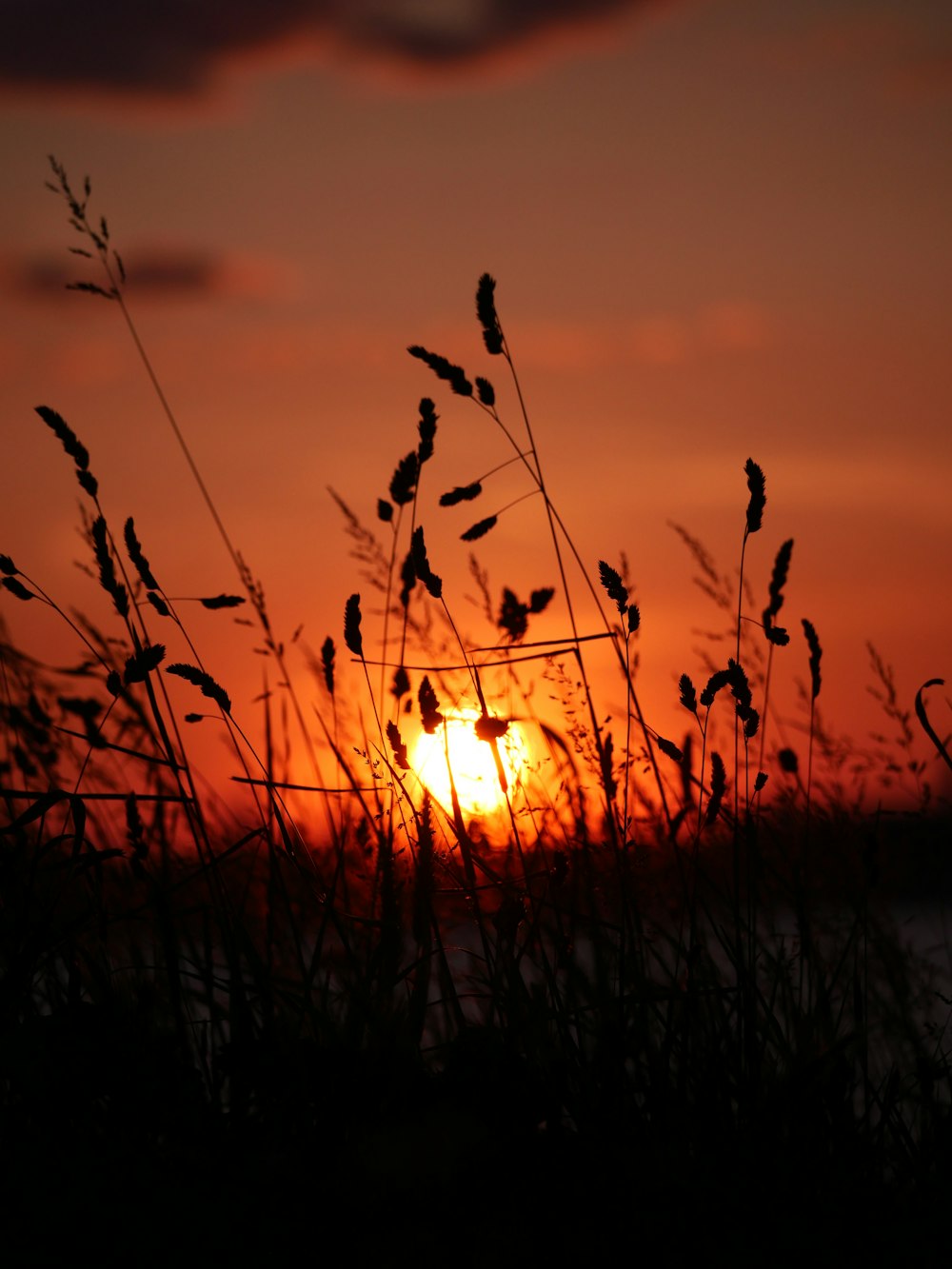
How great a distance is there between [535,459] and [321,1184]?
1.20m

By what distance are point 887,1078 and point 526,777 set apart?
0.74 m

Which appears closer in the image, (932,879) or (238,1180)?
(238,1180)

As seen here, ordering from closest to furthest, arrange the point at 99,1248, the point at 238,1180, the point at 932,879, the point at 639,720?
the point at 99,1248 < the point at 238,1180 < the point at 639,720 < the point at 932,879

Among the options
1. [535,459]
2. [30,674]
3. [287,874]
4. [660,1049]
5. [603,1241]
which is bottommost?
[603,1241]

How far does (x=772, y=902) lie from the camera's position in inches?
103

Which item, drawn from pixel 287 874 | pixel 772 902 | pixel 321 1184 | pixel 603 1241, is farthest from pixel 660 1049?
pixel 287 874

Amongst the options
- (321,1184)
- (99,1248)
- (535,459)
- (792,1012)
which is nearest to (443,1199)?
(321,1184)

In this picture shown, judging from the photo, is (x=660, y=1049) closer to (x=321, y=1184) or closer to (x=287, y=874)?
(x=321, y=1184)

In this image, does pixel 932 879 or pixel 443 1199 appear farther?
pixel 932 879

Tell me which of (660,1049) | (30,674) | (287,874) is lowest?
(660,1049)

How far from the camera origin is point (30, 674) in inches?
96.7

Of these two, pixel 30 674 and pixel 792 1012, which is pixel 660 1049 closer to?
pixel 792 1012

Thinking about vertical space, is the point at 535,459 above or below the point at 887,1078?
above

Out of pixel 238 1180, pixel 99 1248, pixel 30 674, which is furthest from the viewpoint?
pixel 30 674
